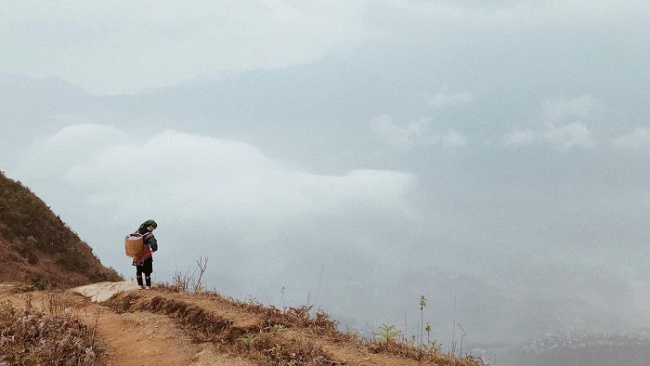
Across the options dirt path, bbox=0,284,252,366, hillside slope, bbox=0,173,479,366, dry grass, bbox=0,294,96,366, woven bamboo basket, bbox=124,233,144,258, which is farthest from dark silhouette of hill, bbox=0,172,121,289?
dry grass, bbox=0,294,96,366

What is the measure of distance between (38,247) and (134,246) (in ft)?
43.9

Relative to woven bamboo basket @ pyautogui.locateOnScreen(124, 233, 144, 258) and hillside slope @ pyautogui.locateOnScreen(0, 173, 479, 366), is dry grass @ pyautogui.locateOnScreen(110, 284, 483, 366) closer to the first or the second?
hillside slope @ pyautogui.locateOnScreen(0, 173, 479, 366)

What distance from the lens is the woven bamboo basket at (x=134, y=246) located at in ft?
43.7

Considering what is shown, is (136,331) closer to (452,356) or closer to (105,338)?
(105,338)

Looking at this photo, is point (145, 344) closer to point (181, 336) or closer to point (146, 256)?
point (181, 336)

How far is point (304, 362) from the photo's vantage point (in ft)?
24.0

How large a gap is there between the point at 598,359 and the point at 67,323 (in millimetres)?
223150

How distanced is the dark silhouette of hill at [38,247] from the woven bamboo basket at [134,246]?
8270 millimetres

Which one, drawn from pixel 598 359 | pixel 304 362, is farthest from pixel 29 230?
pixel 598 359

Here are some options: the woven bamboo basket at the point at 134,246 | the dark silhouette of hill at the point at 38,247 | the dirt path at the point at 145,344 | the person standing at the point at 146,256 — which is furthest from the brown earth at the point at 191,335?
the dark silhouette of hill at the point at 38,247

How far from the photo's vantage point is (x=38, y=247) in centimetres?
2327

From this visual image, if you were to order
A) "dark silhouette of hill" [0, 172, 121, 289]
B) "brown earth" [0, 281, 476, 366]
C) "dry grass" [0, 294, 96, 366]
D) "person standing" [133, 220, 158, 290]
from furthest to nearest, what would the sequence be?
"dark silhouette of hill" [0, 172, 121, 289] < "person standing" [133, 220, 158, 290] < "brown earth" [0, 281, 476, 366] < "dry grass" [0, 294, 96, 366]

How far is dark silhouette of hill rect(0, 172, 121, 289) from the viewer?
20234 mm

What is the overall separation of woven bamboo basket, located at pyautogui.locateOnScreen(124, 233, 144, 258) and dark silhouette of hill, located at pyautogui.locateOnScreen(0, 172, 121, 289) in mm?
8270
